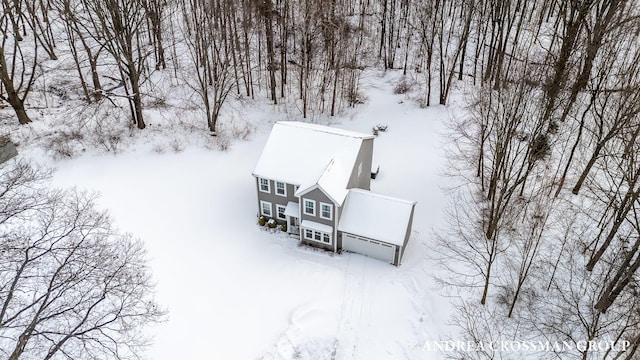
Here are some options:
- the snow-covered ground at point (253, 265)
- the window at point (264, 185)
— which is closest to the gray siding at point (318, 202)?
the snow-covered ground at point (253, 265)

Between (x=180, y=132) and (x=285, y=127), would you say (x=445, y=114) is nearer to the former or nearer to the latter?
(x=285, y=127)

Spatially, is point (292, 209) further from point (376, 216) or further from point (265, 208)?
point (376, 216)

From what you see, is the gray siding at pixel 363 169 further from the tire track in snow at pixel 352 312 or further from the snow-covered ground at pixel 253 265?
the tire track in snow at pixel 352 312

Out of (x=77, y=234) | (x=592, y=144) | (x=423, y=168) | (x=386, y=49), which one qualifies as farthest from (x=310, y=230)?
(x=386, y=49)

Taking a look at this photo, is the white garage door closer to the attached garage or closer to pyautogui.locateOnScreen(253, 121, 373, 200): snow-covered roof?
the attached garage

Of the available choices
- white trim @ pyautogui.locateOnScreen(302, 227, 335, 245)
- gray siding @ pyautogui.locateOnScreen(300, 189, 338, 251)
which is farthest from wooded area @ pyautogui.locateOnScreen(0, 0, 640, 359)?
white trim @ pyautogui.locateOnScreen(302, 227, 335, 245)

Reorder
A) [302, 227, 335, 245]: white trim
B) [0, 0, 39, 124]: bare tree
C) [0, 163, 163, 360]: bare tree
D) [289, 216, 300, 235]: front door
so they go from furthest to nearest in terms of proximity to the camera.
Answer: [0, 0, 39, 124]: bare tree → [289, 216, 300, 235]: front door → [302, 227, 335, 245]: white trim → [0, 163, 163, 360]: bare tree

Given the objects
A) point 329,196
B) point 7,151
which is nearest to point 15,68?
point 7,151
